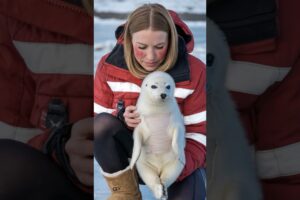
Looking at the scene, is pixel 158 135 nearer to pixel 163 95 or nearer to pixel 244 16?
pixel 163 95

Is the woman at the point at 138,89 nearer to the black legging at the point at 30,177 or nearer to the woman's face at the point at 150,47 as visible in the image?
the woman's face at the point at 150,47

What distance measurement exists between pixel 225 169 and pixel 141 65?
0.27m

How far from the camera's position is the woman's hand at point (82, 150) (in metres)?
0.92

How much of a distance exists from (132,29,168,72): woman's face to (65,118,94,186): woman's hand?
0.84ft

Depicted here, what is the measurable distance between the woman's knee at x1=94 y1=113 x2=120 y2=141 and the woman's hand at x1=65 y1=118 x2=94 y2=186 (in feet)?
0.67

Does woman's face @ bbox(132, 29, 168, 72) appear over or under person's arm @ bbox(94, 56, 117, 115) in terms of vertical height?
over

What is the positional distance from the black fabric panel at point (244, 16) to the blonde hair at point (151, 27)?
18cm

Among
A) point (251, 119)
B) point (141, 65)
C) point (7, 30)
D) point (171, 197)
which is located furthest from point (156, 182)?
point (7, 30)

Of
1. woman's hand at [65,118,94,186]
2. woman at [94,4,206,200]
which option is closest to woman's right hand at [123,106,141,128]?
woman at [94,4,206,200]

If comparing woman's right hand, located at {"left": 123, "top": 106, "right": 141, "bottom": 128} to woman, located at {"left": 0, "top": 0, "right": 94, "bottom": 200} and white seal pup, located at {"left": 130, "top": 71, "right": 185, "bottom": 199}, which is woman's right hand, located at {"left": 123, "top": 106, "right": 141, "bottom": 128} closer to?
white seal pup, located at {"left": 130, "top": 71, "right": 185, "bottom": 199}

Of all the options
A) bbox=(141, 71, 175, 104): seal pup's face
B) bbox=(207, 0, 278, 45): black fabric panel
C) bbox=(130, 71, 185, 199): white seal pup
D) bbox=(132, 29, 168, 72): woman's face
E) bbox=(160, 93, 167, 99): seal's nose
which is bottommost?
bbox=(130, 71, 185, 199): white seal pup

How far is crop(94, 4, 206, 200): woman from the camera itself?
69cm

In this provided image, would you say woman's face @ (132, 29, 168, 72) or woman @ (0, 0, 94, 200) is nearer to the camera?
woman's face @ (132, 29, 168, 72)

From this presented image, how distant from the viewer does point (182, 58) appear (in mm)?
699
